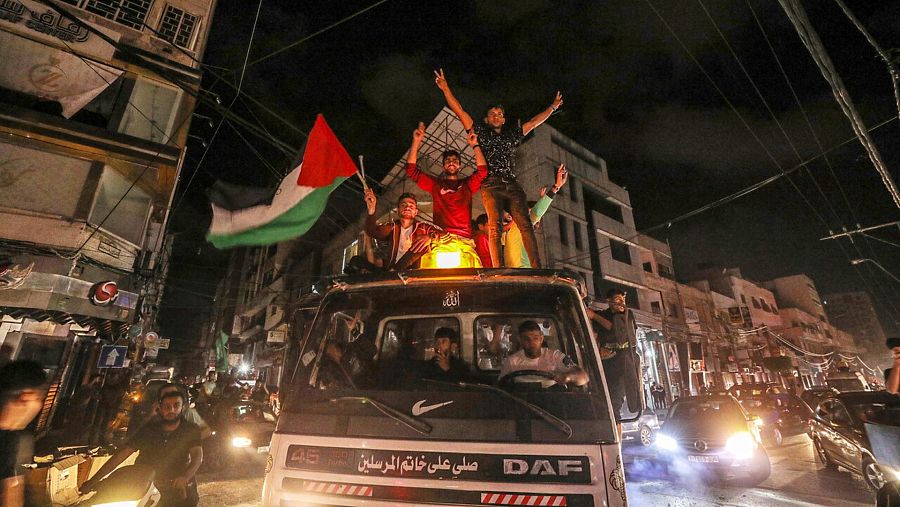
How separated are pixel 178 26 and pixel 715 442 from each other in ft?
72.8

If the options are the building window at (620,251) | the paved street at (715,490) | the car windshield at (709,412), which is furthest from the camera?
the building window at (620,251)

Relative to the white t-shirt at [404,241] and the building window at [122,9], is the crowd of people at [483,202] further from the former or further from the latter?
the building window at [122,9]

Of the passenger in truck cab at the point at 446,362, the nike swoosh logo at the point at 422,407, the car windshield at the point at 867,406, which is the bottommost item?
the car windshield at the point at 867,406

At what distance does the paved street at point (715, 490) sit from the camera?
22.8ft

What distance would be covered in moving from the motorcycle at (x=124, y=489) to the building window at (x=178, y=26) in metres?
16.9

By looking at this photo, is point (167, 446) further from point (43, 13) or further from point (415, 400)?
point (43, 13)

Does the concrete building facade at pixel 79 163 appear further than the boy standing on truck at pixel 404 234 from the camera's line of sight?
Yes

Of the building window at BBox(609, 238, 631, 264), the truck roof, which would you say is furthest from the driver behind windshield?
the building window at BBox(609, 238, 631, 264)

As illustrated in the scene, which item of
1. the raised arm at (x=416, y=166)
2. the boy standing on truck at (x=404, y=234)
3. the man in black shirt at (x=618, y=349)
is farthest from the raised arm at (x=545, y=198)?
the boy standing on truck at (x=404, y=234)

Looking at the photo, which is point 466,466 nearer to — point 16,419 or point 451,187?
point 16,419

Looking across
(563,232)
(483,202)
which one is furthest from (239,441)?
(563,232)

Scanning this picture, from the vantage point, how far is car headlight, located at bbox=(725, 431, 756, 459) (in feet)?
26.2

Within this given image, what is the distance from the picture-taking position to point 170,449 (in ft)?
14.6

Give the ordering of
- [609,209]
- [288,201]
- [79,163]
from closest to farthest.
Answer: [288,201]
[79,163]
[609,209]
